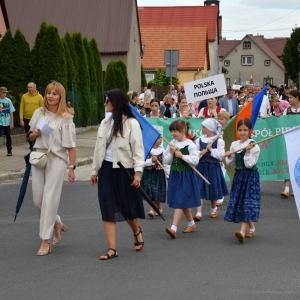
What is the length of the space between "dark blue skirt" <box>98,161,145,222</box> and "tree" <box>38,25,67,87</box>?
18802 millimetres

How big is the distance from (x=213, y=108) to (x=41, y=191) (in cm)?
581

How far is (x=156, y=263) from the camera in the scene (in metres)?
7.82

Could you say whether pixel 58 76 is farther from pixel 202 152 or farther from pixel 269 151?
pixel 202 152

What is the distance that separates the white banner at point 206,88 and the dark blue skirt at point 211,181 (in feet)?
10.2

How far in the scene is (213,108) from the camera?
44.6 ft

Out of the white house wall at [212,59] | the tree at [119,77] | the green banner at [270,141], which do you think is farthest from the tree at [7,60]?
the white house wall at [212,59]

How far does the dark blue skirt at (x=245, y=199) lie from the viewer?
9148 millimetres

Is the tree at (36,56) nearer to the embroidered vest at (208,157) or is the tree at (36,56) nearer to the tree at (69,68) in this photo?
the tree at (69,68)

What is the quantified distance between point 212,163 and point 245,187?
1.70 meters

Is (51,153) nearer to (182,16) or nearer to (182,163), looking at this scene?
(182,163)

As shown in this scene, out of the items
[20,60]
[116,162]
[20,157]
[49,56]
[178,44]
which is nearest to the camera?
[116,162]

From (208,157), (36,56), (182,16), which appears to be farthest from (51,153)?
(182,16)

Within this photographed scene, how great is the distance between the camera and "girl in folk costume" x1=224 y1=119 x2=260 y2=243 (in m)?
9.17

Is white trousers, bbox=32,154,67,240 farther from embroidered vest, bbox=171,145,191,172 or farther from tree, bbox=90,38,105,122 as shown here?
tree, bbox=90,38,105,122
